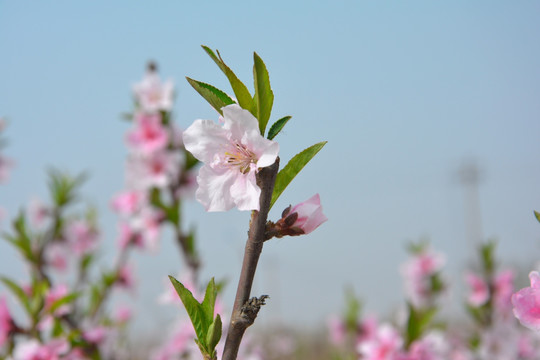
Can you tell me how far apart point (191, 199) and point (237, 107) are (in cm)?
242

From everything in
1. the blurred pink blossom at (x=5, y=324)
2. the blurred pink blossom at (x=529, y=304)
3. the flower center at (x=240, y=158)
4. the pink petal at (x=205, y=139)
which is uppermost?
the blurred pink blossom at (x=5, y=324)

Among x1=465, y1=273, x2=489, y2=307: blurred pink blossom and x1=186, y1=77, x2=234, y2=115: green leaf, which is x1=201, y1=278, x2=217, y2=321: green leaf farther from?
x1=465, y1=273, x2=489, y2=307: blurred pink blossom

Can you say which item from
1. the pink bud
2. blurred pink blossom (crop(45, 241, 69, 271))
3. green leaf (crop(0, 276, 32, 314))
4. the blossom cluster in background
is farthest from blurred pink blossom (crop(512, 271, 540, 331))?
blurred pink blossom (crop(45, 241, 69, 271))

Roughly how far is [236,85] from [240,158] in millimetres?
170

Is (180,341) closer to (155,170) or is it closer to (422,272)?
(155,170)

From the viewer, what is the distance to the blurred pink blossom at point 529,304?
862 mm

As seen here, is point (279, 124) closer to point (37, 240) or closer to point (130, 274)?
point (37, 240)

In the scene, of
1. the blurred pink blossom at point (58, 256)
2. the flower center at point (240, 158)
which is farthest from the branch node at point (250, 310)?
the blurred pink blossom at point (58, 256)

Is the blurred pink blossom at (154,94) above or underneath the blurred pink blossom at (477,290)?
above

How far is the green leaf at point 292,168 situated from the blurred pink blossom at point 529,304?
43 centimetres

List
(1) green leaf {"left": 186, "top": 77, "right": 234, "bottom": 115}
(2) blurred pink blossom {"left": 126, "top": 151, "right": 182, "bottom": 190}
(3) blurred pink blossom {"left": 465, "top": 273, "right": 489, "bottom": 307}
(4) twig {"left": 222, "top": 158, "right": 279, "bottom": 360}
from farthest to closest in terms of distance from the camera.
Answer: (3) blurred pink blossom {"left": 465, "top": 273, "right": 489, "bottom": 307} → (2) blurred pink blossom {"left": 126, "top": 151, "right": 182, "bottom": 190} → (1) green leaf {"left": 186, "top": 77, "right": 234, "bottom": 115} → (4) twig {"left": 222, "top": 158, "right": 279, "bottom": 360}

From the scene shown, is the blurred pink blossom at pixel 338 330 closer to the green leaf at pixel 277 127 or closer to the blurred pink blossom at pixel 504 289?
the blurred pink blossom at pixel 504 289

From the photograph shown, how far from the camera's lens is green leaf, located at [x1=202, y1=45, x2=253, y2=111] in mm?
882

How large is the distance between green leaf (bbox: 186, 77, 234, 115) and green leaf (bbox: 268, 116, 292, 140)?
9cm
